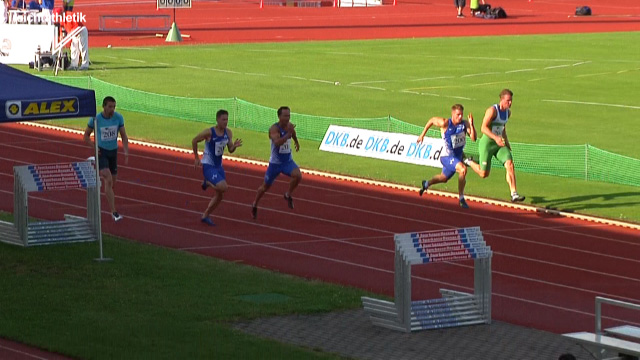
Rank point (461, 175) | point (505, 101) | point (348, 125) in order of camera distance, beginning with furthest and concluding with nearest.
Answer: point (348, 125) → point (505, 101) → point (461, 175)

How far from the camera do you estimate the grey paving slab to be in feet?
47.0

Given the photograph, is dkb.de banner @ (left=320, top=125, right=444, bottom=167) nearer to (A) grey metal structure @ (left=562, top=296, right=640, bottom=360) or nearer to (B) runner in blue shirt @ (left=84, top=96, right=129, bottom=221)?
(B) runner in blue shirt @ (left=84, top=96, right=129, bottom=221)

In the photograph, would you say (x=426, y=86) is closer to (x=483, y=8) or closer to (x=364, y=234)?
(x=364, y=234)

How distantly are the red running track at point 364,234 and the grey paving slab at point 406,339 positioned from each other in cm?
76

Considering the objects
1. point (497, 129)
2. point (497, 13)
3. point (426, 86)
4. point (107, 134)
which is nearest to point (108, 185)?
point (107, 134)

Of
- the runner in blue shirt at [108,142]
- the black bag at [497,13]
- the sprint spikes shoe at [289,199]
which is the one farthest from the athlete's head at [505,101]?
the black bag at [497,13]

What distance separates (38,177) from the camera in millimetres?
19859

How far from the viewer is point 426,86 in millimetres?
41719

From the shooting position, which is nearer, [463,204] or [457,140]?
[457,140]

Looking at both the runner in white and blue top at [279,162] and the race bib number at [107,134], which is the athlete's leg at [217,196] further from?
the race bib number at [107,134]

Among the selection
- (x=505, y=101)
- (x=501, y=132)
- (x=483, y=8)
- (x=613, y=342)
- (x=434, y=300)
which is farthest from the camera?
(x=483, y=8)

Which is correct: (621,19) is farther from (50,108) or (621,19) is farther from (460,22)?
(50,108)

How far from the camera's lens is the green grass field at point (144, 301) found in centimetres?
1431

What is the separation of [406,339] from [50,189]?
22.6 feet
